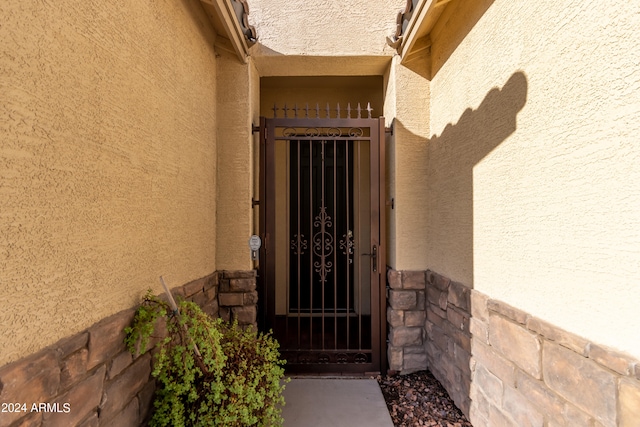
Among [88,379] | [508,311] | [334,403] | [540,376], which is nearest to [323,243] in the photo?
[334,403]

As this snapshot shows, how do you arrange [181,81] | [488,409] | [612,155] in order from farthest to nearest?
1. [181,81]
2. [488,409]
3. [612,155]

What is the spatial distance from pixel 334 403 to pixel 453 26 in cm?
307

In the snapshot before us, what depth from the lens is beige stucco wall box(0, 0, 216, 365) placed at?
3.37ft

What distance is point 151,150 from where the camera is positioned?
1834 millimetres

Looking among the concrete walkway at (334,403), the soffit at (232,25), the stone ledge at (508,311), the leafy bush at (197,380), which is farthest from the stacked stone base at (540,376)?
the soffit at (232,25)

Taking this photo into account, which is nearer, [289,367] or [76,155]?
[76,155]

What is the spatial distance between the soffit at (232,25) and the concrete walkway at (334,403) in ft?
9.53

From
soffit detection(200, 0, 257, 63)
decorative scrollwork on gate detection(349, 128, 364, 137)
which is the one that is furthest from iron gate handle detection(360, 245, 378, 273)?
soffit detection(200, 0, 257, 63)

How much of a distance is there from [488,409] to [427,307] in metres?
0.98

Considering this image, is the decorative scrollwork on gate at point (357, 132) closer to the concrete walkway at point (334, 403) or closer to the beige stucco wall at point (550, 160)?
the beige stucco wall at point (550, 160)

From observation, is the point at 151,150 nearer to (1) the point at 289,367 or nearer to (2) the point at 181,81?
(2) the point at 181,81

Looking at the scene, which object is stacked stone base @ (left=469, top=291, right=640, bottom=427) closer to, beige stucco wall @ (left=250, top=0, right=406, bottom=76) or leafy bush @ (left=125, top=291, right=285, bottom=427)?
leafy bush @ (left=125, top=291, right=285, bottom=427)

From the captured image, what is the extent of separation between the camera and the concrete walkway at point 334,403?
7.66 ft

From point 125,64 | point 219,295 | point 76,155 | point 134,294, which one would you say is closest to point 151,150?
point 125,64
